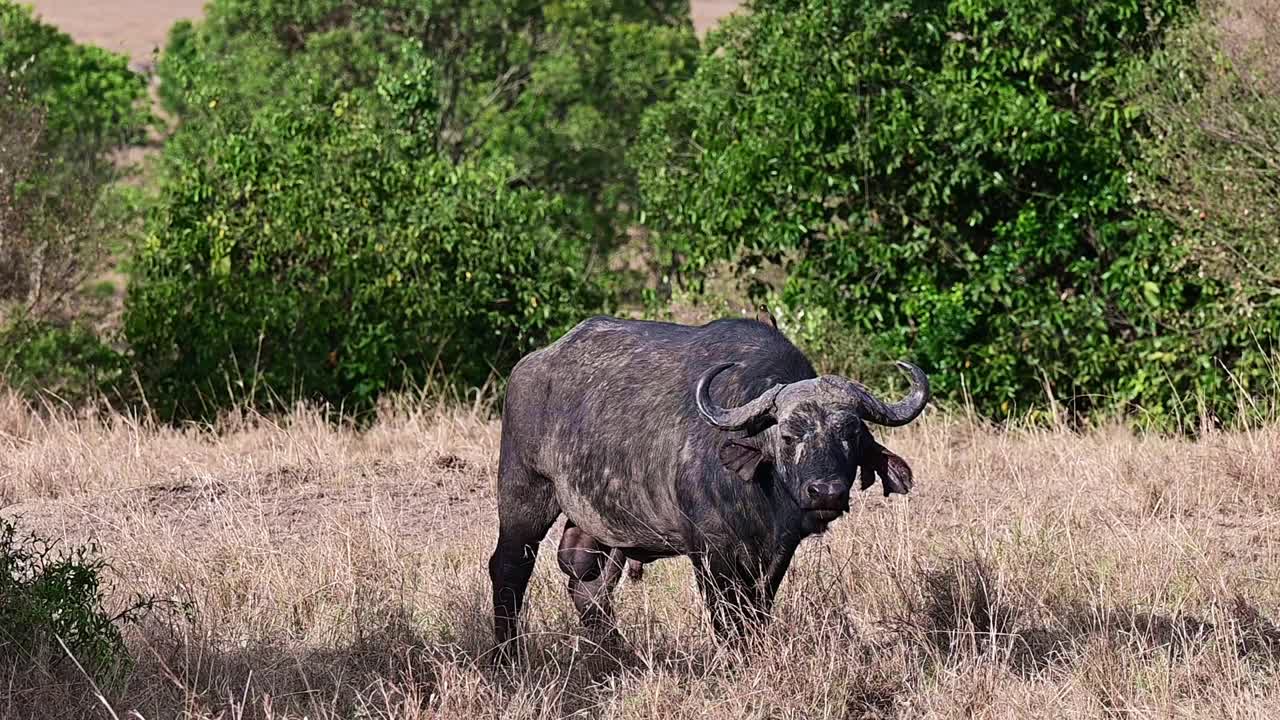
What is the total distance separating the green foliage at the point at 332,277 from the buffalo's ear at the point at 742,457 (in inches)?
321

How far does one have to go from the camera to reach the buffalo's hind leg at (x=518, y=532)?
712 centimetres

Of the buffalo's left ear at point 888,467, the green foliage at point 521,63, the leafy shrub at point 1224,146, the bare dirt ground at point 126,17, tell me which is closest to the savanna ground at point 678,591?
the buffalo's left ear at point 888,467

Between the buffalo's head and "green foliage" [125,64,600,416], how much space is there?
8.19 m

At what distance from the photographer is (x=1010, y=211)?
13.2m

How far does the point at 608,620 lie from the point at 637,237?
17.9 meters

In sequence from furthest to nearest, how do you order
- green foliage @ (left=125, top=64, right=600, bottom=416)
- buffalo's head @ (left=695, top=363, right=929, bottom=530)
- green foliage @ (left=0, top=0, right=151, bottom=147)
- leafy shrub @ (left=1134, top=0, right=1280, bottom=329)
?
green foliage @ (left=0, top=0, right=151, bottom=147) → green foliage @ (left=125, top=64, right=600, bottom=416) → leafy shrub @ (left=1134, top=0, right=1280, bottom=329) → buffalo's head @ (left=695, top=363, right=929, bottom=530)

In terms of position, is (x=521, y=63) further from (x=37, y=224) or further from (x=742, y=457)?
(x=742, y=457)

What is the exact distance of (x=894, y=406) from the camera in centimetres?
604

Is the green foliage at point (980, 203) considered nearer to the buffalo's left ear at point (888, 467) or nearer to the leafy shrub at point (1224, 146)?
the leafy shrub at point (1224, 146)

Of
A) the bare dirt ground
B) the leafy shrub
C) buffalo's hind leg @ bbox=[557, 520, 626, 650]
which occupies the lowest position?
buffalo's hind leg @ bbox=[557, 520, 626, 650]

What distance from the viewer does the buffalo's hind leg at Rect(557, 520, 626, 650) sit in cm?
694

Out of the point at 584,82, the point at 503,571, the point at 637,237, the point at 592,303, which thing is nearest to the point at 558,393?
the point at 503,571

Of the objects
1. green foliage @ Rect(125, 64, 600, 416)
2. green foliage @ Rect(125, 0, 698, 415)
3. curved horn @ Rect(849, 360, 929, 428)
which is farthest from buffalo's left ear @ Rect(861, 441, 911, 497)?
green foliage @ Rect(125, 64, 600, 416)

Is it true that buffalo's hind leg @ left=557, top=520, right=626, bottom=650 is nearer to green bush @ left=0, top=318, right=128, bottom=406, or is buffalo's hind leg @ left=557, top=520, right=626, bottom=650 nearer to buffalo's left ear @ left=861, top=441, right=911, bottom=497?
buffalo's left ear @ left=861, top=441, right=911, bottom=497
